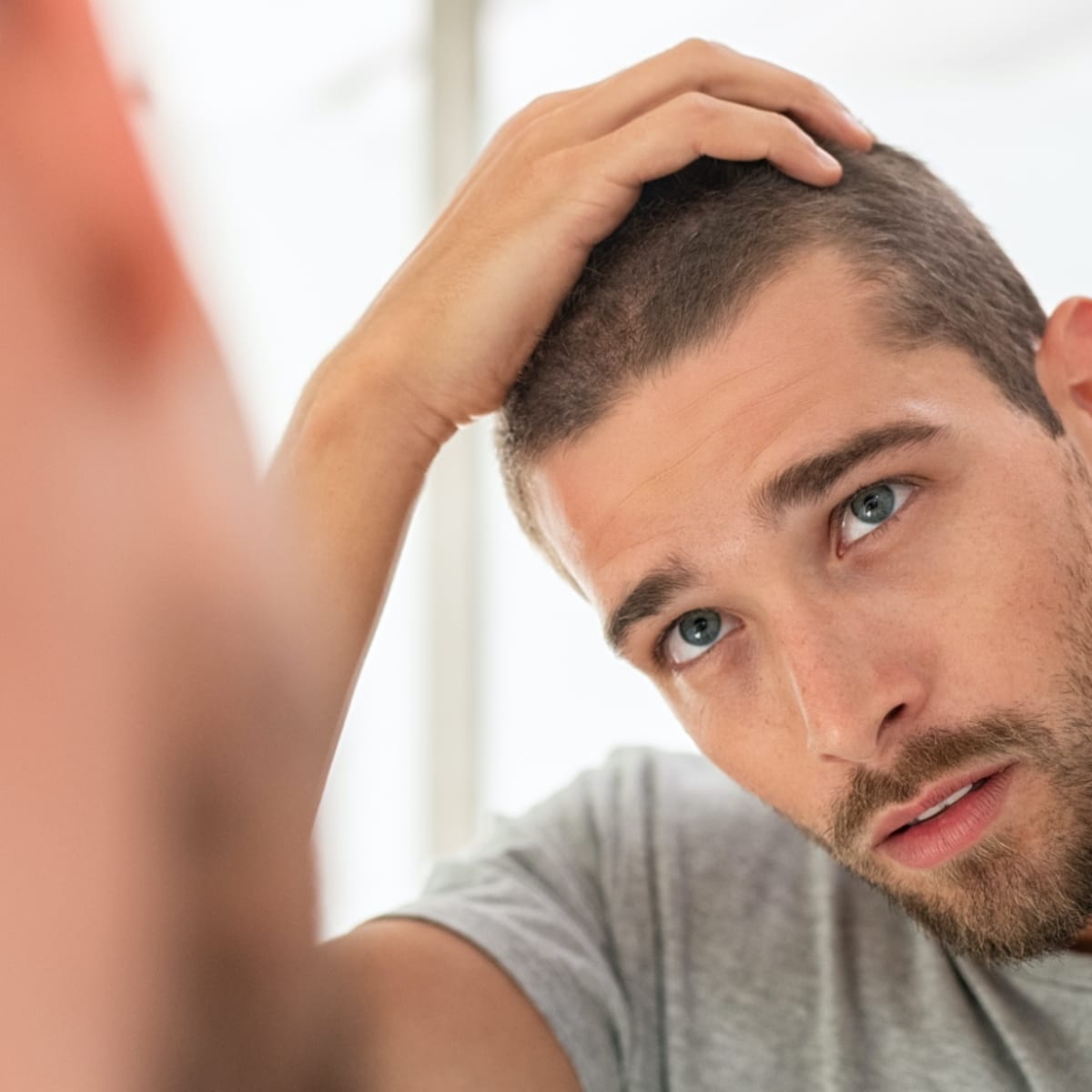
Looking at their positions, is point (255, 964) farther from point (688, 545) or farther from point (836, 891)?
point (836, 891)

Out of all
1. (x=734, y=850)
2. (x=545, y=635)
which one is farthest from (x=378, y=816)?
(x=734, y=850)

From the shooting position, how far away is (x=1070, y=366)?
1.15 metres

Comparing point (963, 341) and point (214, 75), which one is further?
point (214, 75)

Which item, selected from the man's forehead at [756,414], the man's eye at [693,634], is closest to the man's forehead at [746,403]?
the man's forehead at [756,414]

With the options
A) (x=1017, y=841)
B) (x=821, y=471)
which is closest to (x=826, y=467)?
(x=821, y=471)

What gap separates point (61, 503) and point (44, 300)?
0.03 meters

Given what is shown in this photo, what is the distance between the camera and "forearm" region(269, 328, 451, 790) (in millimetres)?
1142

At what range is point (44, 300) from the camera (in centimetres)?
17

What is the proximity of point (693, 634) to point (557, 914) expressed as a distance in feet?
1.14

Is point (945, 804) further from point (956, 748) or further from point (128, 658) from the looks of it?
point (128, 658)

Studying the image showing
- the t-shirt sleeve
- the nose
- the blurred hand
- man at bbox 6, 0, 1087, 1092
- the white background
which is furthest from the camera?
the white background

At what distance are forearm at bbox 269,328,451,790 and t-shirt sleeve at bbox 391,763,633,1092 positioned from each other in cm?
32

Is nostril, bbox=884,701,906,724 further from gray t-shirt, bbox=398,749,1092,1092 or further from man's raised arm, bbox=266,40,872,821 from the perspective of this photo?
man's raised arm, bbox=266,40,872,821

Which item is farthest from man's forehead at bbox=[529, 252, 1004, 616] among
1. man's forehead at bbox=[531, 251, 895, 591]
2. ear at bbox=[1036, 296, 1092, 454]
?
ear at bbox=[1036, 296, 1092, 454]
